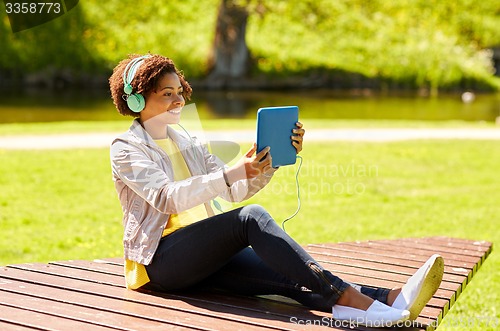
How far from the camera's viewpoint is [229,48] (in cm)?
2294

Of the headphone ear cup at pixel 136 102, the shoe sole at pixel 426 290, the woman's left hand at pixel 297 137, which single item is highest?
the headphone ear cup at pixel 136 102

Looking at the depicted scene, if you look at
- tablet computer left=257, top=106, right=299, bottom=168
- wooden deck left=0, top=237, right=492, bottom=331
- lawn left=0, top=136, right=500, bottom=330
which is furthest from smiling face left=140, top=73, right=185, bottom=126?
lawn left=0, top=136, right=500, bottom=330

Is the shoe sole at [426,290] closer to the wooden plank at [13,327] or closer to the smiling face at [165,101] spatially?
the smiling face at [165,101]

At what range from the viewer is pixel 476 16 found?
27188 millimetres

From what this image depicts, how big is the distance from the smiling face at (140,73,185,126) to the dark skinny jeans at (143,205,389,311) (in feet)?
1.62

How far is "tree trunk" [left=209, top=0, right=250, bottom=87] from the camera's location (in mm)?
22219

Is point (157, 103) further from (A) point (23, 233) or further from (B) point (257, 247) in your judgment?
(A) point (23, 233)

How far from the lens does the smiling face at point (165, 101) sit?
11.2 ft

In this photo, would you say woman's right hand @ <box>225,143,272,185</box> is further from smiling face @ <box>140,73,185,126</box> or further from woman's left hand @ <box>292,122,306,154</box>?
smiling face @ <box>140,73,185,126</box>

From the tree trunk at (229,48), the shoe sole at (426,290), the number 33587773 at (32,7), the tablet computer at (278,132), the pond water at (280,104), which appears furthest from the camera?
the tree trunk at (229,48)

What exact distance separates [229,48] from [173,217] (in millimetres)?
19795

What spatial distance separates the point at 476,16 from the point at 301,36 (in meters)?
6.30

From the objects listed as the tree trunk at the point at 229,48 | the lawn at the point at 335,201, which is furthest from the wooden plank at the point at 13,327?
the tree trunk at the point at 229,48

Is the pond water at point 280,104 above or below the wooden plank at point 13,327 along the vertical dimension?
below
